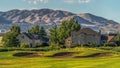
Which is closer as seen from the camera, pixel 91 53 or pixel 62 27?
pixel 91 53

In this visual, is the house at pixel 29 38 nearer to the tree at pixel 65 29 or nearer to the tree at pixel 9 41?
the tree at pixel 65 29

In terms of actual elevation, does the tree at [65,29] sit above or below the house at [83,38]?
above

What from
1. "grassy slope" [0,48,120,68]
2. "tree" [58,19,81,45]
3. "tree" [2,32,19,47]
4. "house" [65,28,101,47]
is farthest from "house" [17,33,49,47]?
"grassy slope" [0,48,120,68]

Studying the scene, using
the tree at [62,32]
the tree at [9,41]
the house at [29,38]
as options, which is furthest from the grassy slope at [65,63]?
the house at [29,38]

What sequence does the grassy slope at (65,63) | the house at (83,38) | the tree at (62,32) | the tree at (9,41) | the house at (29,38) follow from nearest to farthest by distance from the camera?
the grassy slope at (65,63)
the tree at (9,41)
the tree at (62,32)
the house at (83,38)
the house at (29,38)

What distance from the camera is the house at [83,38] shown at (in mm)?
161450

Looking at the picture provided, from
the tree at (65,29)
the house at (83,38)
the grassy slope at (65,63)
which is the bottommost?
the grassy slope at (65,63)

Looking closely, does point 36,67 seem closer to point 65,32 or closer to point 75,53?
point 75,53

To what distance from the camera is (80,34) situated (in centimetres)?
16775

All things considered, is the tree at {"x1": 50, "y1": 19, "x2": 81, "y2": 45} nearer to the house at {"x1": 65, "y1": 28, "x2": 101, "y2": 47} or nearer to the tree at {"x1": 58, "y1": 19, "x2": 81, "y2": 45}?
the tree at {"x1": 58, "y1": 19, "x2": 81, "y2": 45}

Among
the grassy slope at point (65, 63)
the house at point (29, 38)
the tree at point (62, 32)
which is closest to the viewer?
the grassy slope at point (65, 63)

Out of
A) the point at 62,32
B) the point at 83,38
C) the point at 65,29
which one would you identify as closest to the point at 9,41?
the point at 62,32

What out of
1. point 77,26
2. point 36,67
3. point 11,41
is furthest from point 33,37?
point 36,67

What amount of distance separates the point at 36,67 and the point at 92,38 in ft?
414
